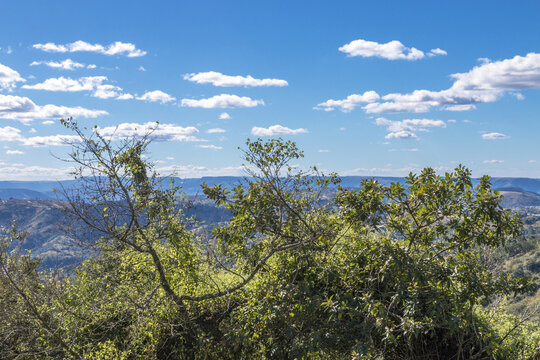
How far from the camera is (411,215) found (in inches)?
345

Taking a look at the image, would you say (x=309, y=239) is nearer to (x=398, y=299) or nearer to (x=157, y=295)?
(x=398, y=299)

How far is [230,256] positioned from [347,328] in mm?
3646

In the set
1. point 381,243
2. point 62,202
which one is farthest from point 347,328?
point 62,202

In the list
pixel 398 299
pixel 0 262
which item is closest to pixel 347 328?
pixel 398 299

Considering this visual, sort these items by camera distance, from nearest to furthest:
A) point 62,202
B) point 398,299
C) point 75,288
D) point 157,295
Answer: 1. point 398,299
2. point 62,202
3. point 157,295
4. point 75,288

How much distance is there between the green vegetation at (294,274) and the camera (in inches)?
323

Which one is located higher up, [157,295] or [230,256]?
[230,256]

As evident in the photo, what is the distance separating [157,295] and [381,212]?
7124 millimetres

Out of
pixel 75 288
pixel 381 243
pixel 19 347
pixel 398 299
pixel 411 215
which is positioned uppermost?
pixel 411 215

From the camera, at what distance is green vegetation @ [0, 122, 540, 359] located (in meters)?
8.20

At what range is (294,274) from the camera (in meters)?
10.8

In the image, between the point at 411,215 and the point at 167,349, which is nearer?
the point at 411,215

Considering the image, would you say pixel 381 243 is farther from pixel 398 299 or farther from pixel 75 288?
pixel 75 288

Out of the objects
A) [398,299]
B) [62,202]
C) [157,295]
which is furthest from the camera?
[157,295]
